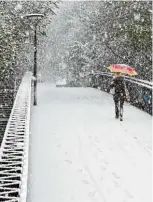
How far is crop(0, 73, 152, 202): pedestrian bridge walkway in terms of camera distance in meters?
7.80

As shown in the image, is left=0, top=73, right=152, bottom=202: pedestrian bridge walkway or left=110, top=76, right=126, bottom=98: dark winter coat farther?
left=110, top=76, right=126, bottom=98: dark winter coat

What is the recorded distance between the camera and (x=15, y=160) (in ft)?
26.2

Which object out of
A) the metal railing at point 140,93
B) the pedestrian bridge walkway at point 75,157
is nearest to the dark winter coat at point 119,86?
the pedestrian bridge walkway at point 75,157

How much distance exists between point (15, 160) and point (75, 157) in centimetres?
266

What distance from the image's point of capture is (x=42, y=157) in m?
10.4

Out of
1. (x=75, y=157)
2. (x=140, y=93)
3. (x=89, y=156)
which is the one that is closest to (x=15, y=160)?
(x=75, y=157)

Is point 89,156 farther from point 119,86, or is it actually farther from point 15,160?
point 119,86

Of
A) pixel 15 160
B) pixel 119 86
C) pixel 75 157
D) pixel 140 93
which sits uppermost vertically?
pixel 119 86

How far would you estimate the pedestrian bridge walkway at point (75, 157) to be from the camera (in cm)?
780

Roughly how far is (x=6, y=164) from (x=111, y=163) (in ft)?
10.6

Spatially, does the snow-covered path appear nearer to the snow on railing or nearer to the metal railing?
the metal railing

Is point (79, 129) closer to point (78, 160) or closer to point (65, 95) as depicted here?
point (78, 160)

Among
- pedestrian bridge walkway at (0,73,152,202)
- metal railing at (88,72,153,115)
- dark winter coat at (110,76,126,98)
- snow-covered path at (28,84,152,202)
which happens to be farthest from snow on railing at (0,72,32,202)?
metal railing at (88,72,153,115)

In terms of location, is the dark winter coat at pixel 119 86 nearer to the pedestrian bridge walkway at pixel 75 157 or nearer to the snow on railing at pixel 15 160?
the pedestrian bridge walkway at pixel 75 157
